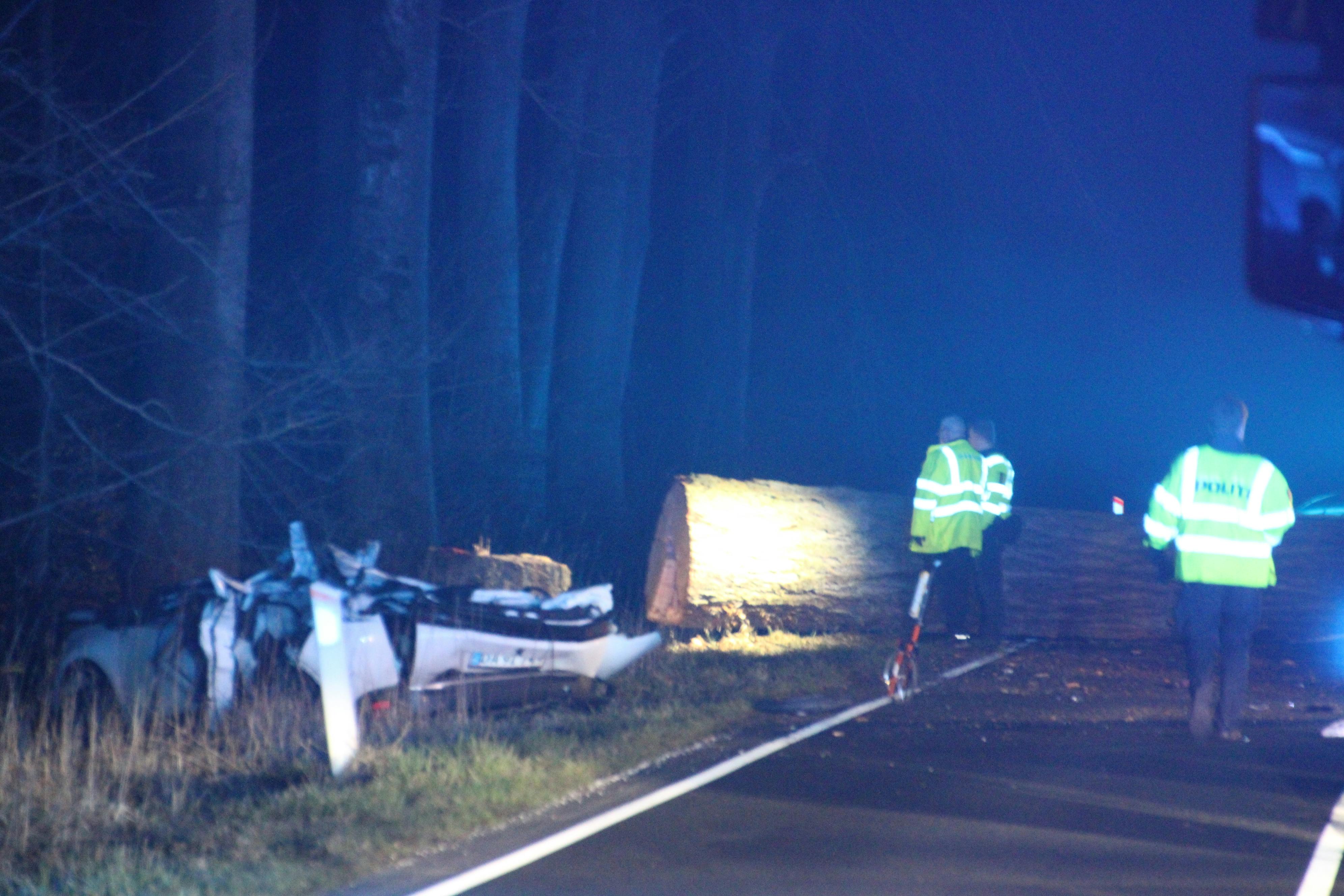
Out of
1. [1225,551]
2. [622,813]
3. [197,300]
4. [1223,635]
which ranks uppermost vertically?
[197,300]

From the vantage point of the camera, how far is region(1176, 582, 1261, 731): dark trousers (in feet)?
31.0

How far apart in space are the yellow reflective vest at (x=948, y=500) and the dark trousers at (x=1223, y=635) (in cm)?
265

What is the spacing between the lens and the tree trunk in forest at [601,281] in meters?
22.0

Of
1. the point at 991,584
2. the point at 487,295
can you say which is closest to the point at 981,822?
the point at 991,584

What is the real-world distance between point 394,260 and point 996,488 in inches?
250

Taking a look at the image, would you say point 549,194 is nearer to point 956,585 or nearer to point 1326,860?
point 956,585

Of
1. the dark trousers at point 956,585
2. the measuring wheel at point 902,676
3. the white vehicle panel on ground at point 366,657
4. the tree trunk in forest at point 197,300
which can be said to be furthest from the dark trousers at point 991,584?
the tree trunk in forest at point 197,300

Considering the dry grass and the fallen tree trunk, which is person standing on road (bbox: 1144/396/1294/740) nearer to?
the dry grass

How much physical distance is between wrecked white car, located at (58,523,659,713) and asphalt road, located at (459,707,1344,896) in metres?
1.99

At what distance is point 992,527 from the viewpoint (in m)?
13.1

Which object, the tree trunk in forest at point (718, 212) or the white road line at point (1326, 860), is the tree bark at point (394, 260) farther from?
the tree trunk in forest at point (718, 212)

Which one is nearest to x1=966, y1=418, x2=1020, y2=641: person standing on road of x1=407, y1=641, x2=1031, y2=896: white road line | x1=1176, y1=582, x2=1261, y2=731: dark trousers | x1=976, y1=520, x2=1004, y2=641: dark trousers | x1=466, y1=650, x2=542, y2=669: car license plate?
x1=976, y1=520, x2=1004, y2=641: dark trousers

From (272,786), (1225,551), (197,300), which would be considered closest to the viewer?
(272,786)

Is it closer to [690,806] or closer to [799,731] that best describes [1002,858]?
[690,806]
